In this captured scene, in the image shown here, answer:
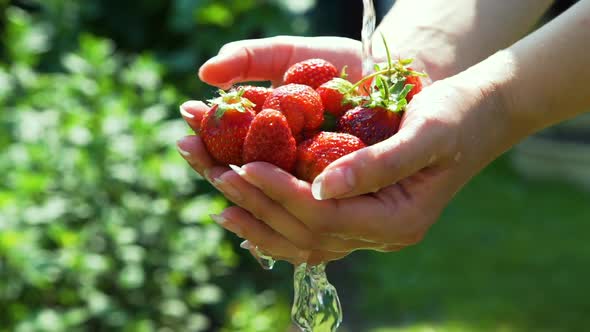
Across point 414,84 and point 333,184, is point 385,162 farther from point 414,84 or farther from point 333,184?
point 414,84

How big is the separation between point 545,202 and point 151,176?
294cm

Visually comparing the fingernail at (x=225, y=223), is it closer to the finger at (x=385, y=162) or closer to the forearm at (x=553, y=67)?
the finger at (x=385, y=162)

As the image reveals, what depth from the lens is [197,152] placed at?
1.98 metres

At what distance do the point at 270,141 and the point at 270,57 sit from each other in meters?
0.52

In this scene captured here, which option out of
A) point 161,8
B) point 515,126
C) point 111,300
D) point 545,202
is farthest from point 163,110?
point 545,202

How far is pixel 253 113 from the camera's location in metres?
1.99

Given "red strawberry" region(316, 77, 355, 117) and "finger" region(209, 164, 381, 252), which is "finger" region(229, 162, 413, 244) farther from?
"red strawberry" region(316, 77, 355, 117)

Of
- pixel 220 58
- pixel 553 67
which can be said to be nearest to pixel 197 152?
pixel 220 58

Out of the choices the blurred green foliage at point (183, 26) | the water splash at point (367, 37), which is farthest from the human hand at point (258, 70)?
the blurred green foliage at point (183, 26)

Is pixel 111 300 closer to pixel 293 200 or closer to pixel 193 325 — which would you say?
pixel 193 325

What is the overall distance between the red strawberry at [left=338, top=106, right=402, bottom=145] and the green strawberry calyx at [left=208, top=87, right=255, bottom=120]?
221 millimetres

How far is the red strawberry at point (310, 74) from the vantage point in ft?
7.08

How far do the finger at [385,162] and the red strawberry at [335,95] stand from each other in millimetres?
246

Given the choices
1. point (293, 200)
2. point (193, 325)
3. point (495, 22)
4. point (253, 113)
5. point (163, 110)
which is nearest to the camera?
point (293, 200)
